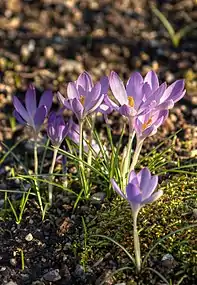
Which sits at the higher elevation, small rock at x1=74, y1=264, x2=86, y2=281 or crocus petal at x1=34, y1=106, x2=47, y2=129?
crocus petal at x1=34, y1=106, x2=47, y2=129

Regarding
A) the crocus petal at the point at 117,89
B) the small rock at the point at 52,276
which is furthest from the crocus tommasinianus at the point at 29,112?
the small rock at the point at 52,276

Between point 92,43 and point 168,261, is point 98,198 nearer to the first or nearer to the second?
point 168,261

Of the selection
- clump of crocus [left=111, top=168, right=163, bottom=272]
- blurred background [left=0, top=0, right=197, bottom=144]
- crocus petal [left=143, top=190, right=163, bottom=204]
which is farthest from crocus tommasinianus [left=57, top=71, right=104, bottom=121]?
blurred background [left=0, top=0, right=197, bottom=144]

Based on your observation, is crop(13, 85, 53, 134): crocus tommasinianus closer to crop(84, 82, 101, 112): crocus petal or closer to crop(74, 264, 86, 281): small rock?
crop(84, 82, 101, 112): crocus petal

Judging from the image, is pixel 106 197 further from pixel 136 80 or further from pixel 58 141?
pixel 136 80

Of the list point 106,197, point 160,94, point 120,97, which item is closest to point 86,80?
point 120,97

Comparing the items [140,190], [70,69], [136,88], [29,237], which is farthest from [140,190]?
[70,69]
